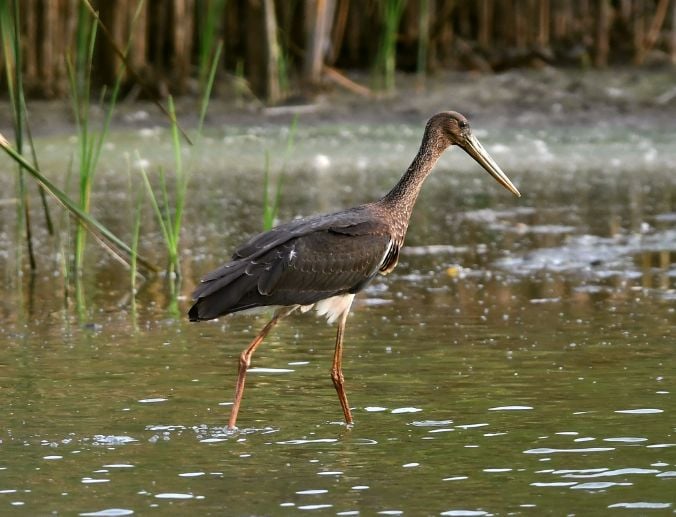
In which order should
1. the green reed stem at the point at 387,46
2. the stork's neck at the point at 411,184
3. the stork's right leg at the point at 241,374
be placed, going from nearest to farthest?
the stork's right leg at the point at 241,374, the stork's neck at the point at 411,184, the green reed stem at the point at 387,46

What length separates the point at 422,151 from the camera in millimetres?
6805

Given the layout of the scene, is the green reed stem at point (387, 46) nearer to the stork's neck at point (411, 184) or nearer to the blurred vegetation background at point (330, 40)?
the blurred vegetation background at point (330, 40)

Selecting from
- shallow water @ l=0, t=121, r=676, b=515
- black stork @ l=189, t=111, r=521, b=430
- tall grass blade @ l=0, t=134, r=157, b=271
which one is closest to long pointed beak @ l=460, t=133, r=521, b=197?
black stork @ l=189, t=111, r=521, b=430

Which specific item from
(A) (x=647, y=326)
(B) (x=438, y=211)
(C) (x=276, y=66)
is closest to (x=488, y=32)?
(C) (x=276, y=66)

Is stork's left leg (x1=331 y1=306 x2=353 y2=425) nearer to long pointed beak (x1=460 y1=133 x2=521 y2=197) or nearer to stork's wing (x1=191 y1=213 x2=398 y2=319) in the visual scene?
stork's wing (x1=191 y1=213 x2=398 y2=319)

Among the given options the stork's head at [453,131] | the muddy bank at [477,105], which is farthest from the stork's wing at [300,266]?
the muddy bank at [477,105]

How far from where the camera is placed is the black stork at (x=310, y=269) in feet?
19.7

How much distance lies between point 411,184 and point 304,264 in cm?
73

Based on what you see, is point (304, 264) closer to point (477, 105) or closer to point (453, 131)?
point (453, 131)

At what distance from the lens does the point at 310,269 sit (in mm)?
6188

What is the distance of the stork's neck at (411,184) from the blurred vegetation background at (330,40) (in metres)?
7.98

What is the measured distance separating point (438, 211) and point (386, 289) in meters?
2.78

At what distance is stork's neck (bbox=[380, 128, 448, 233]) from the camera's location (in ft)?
21.4

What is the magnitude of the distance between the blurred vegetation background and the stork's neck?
7982 mm
